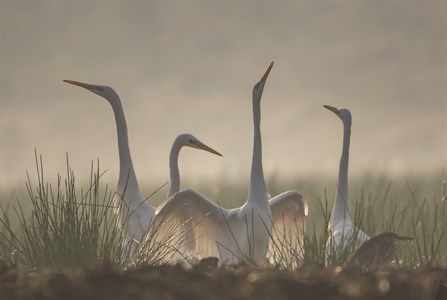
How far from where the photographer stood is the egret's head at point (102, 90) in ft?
32.7

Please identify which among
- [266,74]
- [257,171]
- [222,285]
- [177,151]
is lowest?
[222,285]

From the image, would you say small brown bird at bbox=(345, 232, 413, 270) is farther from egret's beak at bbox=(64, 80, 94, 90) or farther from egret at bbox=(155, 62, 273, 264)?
egret's beak at bbox=(64, 80, 94, 90)

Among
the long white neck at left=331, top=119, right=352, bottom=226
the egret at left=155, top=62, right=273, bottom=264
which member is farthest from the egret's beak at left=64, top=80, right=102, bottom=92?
the long white neck at left=331, top=119, right=352, bottom=226

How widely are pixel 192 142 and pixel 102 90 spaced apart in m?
1.22

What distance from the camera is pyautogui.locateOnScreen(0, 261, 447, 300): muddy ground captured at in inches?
175

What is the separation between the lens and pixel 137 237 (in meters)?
8.94

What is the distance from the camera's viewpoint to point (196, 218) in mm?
8562

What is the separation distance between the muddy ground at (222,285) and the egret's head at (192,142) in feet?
17.9

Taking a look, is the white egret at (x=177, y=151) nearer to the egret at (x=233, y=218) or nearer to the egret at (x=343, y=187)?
the egret at (x=233, y=218)

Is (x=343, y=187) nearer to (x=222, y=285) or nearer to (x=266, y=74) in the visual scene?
(x=266, y=74)

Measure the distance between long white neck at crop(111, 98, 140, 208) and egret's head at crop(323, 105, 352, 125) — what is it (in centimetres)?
220

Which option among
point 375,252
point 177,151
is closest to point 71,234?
point 375,252

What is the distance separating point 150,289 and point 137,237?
445cm

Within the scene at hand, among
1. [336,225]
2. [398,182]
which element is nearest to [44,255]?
[336,225]
